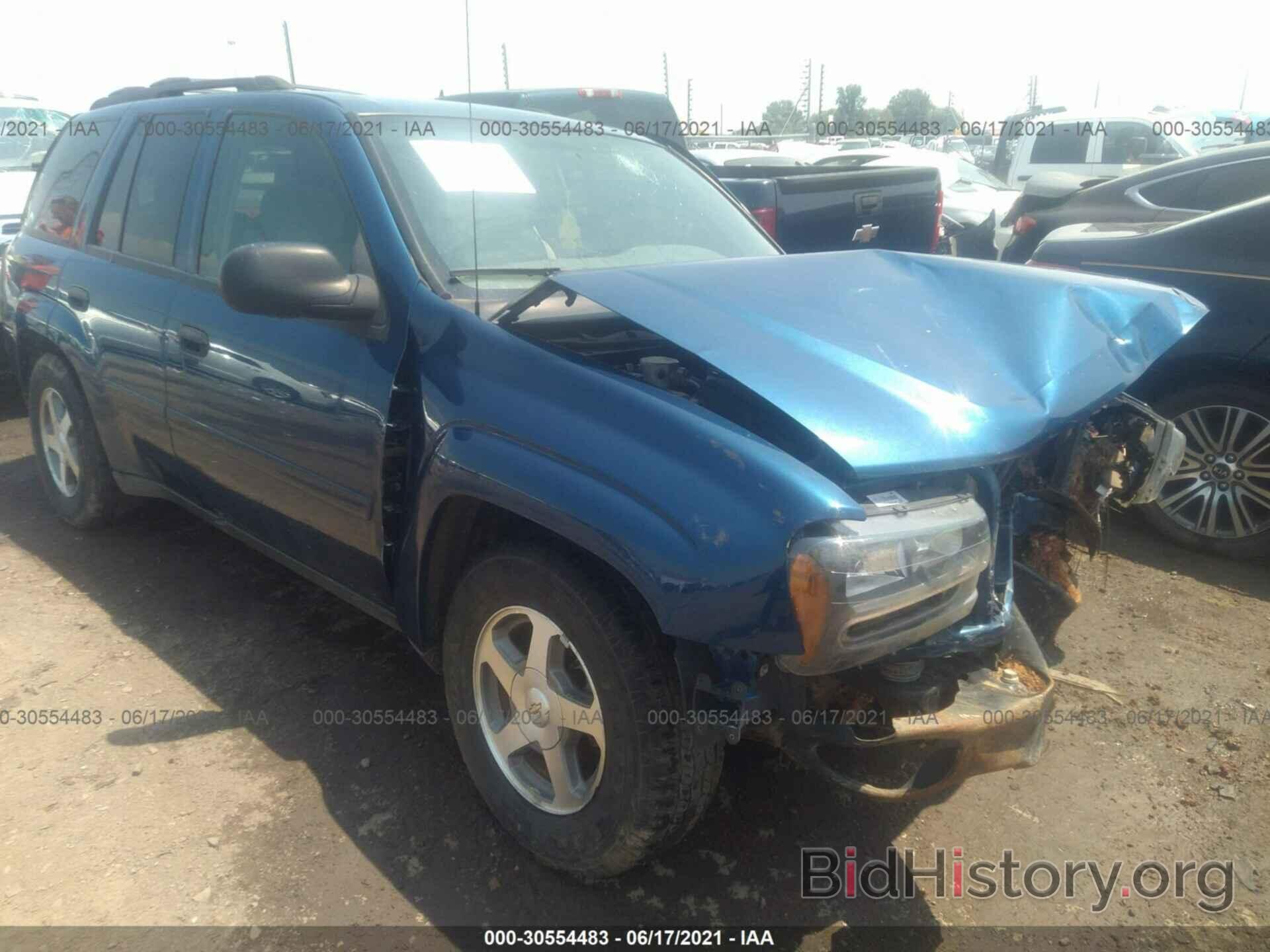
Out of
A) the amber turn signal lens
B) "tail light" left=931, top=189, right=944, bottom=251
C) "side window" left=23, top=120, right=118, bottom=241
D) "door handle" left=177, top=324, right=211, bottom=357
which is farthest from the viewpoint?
"tail light" left=931, top=189, right=944, bottom=251

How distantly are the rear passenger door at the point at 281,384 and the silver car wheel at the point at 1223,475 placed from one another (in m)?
3.44

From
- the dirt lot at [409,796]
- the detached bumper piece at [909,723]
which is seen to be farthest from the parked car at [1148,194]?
the detached bumper piece at [909,723]

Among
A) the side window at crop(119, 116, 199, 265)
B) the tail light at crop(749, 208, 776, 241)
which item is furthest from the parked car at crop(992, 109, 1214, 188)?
the side window at crop(119, 116, 199, 265)

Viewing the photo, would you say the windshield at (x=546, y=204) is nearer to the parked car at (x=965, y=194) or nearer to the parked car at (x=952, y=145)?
the parked car at (x=965, y=194)

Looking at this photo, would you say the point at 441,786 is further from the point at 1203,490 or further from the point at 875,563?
the point at 1203,490

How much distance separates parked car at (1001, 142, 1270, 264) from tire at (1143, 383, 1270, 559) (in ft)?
4.94

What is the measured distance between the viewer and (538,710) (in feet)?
7.68

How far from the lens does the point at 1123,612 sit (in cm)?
378

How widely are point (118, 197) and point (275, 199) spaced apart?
1249 mm

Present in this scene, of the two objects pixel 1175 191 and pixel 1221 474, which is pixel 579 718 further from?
pixel 1175 191

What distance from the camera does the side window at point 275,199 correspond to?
110 inches

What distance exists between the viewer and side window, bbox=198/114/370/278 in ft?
9.21

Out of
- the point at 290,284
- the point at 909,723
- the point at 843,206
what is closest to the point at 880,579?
the point at 909,723

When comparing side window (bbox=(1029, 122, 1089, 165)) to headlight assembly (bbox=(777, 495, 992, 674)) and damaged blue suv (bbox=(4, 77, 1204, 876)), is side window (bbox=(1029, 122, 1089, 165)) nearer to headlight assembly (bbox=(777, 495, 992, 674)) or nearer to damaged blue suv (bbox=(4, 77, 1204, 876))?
damaged blue suv (bbox=(4, 77, 1204, 876))
